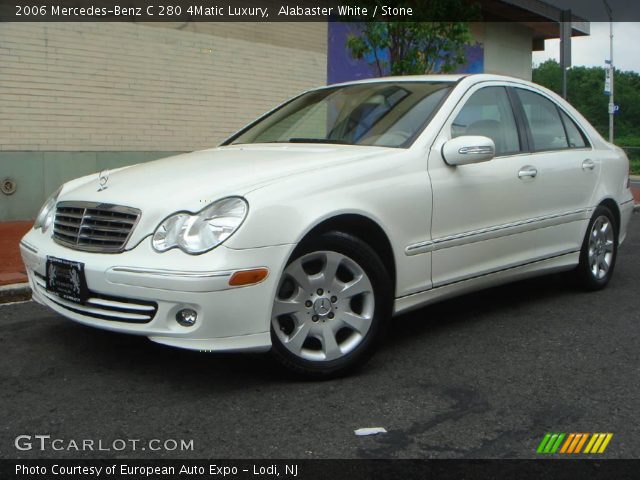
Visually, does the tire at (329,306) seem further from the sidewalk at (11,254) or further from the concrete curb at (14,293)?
the sidewalk at (11,254)

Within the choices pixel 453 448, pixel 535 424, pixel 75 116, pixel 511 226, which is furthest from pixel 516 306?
pixel 75 116

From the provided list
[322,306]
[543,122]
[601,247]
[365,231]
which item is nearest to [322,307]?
[322,306]

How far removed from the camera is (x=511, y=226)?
496 centimetres

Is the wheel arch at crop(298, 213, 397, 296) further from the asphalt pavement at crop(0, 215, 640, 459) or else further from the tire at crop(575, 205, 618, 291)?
the tire at crop(575, 205, 618, 291)

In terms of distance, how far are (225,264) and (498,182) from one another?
2.08 metres

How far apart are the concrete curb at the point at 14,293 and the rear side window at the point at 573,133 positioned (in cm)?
415

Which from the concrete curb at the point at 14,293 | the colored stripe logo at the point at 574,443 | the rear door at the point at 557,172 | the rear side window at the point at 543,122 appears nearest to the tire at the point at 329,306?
the colored stripe logo at the point at 574,443

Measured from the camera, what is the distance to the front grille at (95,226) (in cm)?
373

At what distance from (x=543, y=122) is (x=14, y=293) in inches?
159

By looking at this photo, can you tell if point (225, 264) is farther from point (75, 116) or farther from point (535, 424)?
point (75, 116)

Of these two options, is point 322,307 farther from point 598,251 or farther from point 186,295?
point 598,251

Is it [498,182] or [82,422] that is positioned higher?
[498,182]

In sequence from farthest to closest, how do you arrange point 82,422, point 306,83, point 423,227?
point 306,83 → point 423,227 → point 82,422
